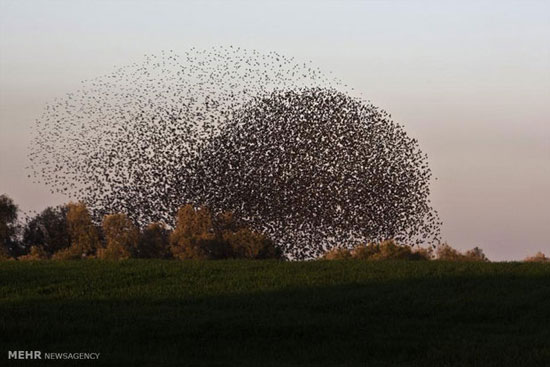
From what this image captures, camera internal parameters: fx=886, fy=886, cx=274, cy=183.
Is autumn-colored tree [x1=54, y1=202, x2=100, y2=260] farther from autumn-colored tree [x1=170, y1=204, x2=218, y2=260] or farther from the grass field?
the grass field

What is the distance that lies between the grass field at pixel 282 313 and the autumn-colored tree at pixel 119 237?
6.48m

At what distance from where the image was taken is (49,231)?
36.5 metres

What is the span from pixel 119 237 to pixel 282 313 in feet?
50.4

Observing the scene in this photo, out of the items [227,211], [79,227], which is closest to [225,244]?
[227,211]

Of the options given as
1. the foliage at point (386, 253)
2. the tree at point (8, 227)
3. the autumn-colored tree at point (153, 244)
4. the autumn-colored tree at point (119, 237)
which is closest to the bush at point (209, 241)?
the autumn-colored tree at point (153, 244)

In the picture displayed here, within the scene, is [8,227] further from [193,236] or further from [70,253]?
[193,236]

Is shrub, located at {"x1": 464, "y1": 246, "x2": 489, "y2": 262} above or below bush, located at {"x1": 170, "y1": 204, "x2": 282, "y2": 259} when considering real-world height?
below

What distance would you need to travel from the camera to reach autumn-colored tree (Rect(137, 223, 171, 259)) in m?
32.3

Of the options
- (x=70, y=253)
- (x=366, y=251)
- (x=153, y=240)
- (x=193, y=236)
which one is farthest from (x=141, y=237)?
(x=366, y=251)

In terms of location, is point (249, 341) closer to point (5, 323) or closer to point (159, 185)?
point (5, 323)

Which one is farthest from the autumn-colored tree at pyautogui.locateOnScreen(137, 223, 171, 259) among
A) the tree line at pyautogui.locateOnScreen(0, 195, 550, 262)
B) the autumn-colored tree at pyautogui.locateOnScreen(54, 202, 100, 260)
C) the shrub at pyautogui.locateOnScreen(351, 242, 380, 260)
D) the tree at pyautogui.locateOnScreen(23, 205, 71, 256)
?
the shrub at pyautogui.locateOnScreen(351, 242, 380, 260)

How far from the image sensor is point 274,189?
120ft

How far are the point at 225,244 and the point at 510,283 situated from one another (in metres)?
12.4

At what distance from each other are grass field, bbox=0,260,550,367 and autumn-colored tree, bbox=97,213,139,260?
6.48 meters
